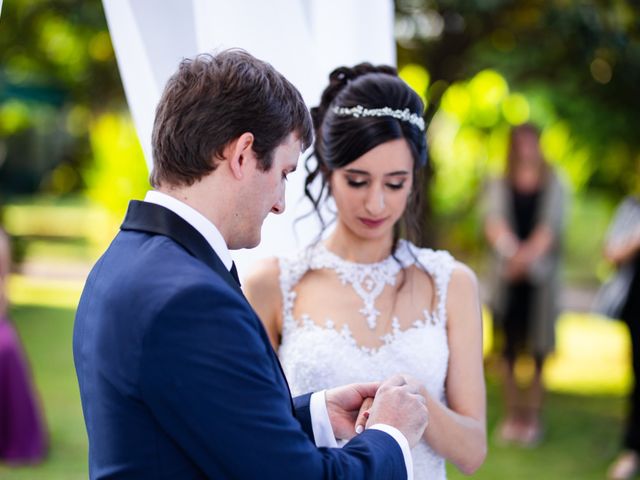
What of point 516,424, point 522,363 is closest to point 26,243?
point 522,363

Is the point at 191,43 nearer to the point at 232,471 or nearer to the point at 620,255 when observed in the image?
the point at 232,471

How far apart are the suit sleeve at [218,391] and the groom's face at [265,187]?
0.19 metres

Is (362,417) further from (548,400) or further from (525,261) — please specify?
(548,400)

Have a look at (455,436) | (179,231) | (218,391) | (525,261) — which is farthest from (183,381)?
(525,261)

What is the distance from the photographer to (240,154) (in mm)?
1667

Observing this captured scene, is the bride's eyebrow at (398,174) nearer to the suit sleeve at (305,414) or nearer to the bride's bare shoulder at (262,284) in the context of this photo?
the bride's bare shoulder at (262,284)

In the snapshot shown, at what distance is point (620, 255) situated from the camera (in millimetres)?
6020

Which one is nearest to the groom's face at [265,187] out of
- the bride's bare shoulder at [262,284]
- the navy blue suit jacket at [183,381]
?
the navy blue suit jacket at [183,381]

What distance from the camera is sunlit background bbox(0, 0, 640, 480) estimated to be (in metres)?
6.50

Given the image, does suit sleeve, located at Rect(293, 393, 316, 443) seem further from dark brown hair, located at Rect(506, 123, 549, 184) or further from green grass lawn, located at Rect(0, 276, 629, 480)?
dark brown hair, located at Rect(506, 123, 549, 184)

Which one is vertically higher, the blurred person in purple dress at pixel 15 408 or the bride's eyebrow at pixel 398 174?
the bride's eyebrow at pixel 398 174

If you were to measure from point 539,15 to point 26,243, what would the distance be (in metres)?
9.05

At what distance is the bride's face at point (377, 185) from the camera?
8.61 ft

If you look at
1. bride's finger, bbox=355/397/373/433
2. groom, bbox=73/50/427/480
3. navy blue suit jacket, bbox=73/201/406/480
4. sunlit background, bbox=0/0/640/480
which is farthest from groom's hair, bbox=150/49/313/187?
sunlit background, bbox=0/0/640/480
